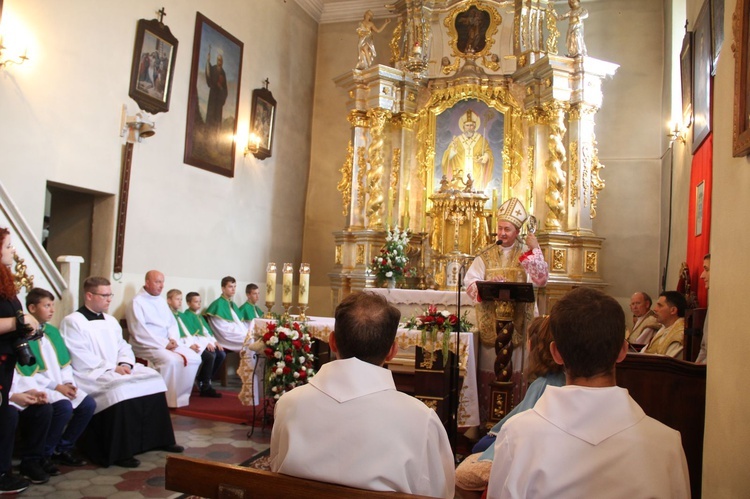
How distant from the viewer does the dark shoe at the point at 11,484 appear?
4410mm

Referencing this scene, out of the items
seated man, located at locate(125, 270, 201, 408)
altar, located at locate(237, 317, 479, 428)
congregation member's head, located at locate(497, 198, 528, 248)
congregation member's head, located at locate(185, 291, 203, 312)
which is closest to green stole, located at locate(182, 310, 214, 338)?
congregation member's head, located at locate(185, 291, 203, 312)

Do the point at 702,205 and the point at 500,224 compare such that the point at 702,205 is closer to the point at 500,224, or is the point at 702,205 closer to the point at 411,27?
the point at 500,224

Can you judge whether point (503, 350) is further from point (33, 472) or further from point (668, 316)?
point (33, 472)

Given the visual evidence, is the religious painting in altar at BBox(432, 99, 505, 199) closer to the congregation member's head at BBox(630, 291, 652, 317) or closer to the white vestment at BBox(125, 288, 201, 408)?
the congregation member's head at BBox(630, 291, 652, 317)

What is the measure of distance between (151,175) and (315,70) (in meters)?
5.20

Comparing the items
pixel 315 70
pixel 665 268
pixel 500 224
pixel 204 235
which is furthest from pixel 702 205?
pixel 315 70

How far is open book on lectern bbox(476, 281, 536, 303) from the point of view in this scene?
5.61 m

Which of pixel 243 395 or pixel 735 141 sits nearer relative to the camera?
pixel 735 141

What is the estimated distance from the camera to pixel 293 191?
12.4 metres

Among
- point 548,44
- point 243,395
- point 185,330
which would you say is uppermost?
point 548,44

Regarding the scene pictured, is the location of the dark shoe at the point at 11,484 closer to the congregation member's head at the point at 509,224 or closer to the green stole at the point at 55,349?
the green stole at the point at 55,349

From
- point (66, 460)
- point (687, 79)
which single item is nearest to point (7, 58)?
point (66, 460)

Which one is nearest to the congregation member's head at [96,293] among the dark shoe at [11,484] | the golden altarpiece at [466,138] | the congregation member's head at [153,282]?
the dark shoe at [11,484]

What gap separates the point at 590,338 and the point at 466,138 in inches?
374
